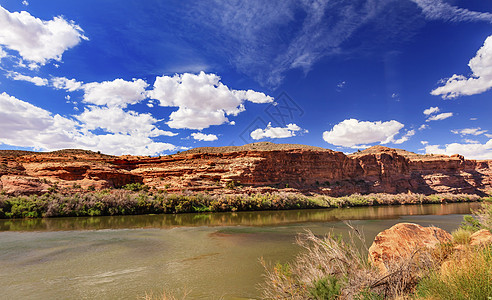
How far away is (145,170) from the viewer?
41406 mm

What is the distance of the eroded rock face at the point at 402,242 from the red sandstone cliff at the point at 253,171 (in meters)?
25.2

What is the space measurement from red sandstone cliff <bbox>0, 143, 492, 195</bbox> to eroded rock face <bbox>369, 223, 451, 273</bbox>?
25.2 metres

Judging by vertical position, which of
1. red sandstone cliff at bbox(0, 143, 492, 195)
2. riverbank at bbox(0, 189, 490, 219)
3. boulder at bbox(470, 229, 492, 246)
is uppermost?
red sandstone cliff at bbox(0, 143, 492, 195)

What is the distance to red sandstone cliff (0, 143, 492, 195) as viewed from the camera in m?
32.4

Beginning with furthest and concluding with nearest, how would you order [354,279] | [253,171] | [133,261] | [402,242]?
1. [253,171]
2. [133,261]
3. [402,242]
4. [354,279]

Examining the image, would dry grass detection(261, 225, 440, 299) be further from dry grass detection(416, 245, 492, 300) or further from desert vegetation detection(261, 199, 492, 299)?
dry grass detection(416, 245, 492, 300)

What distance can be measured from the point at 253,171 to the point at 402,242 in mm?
37564

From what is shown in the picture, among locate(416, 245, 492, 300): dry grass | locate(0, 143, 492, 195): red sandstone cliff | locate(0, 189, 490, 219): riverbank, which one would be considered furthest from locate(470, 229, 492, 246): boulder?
locate(0, 143, 492, 195): red sandstone cliff

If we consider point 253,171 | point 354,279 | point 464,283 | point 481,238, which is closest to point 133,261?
point 354,279

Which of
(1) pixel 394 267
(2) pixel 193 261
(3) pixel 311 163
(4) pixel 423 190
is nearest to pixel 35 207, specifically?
(2) pixel 193 261

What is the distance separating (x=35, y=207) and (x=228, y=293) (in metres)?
21.2

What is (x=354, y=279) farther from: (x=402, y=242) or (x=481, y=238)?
(x=481, y=238)

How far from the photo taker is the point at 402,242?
17.4 feet

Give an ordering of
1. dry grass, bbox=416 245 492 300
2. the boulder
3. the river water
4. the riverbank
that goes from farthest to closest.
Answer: the riverbank → the river water → the boulder → dry grass, bbox=416 245 492 300
